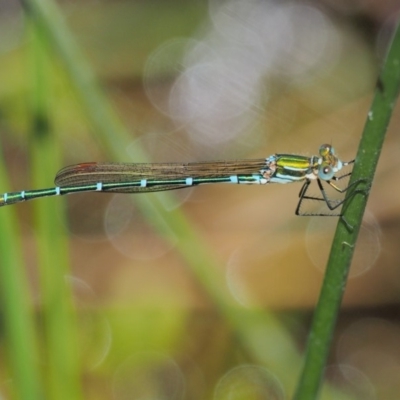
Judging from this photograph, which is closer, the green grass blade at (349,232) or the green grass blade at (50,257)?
the green grass blade at (349,232)

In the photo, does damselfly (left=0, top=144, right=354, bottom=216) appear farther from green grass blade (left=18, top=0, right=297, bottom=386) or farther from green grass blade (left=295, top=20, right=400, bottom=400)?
green grass blade (left=295, top=20, right=400, bottom=400)

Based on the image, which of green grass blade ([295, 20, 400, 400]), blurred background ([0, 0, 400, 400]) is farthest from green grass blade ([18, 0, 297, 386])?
green grass blade ([295, 20, 400, 400])

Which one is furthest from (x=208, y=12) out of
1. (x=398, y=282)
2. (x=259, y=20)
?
(x=398, y=282)

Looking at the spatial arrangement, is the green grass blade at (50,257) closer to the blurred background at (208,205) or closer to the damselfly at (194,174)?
the blurred background at (208,205)

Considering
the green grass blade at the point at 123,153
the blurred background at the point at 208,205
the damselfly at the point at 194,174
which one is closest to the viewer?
the green grass blade at the point at 123,153

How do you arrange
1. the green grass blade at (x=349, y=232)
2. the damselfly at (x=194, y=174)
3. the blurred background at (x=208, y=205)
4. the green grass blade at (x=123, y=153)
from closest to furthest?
1. the green grass blade at (x=349, y=232)
2. the green grass blade at (x=123, y=153)
3. the damselfly at (x=194, y=174)
4. the blurred background at (x=208, y=205)

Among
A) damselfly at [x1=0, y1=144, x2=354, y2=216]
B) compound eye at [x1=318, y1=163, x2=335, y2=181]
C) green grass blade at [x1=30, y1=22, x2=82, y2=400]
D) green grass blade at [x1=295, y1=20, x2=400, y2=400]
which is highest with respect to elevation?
damselfly at [x1=0, y1=144, x2=354, y2=216]

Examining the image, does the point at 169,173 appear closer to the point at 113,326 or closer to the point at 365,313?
the point at 113,326

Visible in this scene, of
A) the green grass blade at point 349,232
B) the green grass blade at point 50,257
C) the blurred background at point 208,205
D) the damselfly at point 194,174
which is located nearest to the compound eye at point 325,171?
the damselfly at point 194,174
